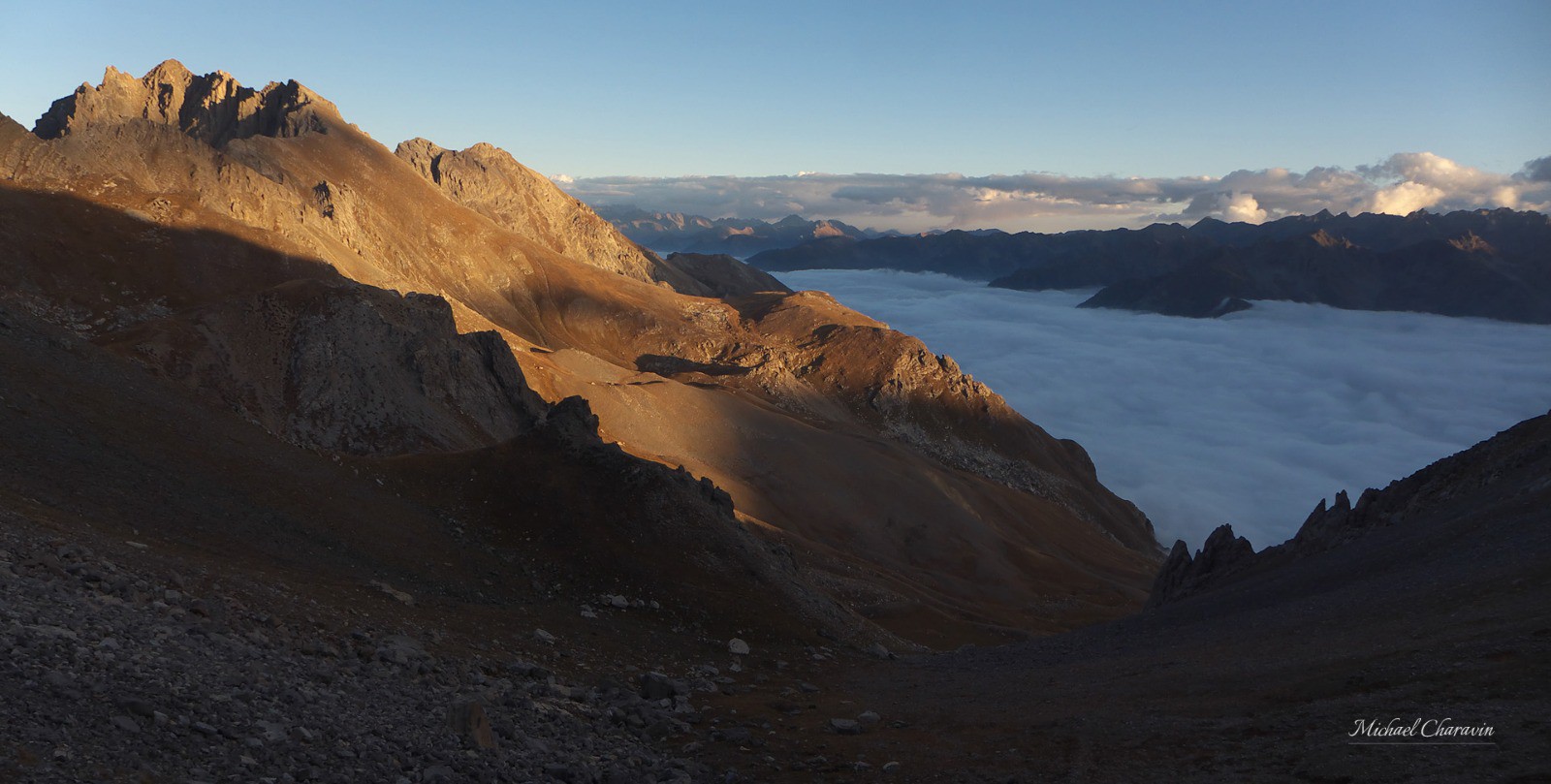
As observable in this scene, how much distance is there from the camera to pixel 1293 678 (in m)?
22.5

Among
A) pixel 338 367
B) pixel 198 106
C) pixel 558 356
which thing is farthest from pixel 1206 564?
pixel 198 106

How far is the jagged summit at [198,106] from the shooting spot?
150625 mm

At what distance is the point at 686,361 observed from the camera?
463 ft

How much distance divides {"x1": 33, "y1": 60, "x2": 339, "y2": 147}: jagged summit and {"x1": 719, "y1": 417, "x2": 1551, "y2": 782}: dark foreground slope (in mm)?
144468

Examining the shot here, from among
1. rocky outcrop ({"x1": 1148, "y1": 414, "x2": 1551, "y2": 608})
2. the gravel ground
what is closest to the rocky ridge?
rocky outcrop ({"x1": 1148, "y1": 414, "x2": 1551, "y2": 608})

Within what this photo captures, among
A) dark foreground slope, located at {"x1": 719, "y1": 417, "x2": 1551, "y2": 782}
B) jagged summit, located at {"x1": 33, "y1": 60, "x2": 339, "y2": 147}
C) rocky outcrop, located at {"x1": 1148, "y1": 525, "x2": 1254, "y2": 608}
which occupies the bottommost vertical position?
rocky outcrop, located at {"x1": 1148, "y1": 525, "x2": 1254, "y2": 608}

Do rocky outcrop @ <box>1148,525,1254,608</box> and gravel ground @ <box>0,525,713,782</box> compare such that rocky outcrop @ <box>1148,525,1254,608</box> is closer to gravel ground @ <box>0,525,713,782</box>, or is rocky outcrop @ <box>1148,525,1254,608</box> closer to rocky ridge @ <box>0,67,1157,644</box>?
rocky ridge @ <box>0,67,1157,644</box>

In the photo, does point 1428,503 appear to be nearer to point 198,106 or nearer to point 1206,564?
point 1206,564

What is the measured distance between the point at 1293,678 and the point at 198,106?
615ft

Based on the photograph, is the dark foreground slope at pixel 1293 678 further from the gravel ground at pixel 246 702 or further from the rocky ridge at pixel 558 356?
the rocky ridge at pixel 558 356

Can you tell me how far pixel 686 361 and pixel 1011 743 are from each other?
121m

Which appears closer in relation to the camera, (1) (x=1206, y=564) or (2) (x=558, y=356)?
(1) (x=1206, y=564)

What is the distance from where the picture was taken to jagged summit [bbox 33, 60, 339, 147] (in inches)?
5930

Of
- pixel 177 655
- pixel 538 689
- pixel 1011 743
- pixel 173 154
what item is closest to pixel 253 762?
pixel 177 655
